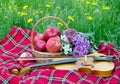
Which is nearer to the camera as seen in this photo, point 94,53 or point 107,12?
point 94,53

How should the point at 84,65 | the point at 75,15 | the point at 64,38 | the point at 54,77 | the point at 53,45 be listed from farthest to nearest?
1. the point at 75,15
2. the point at 64,38
3. the point at 53,45
4. the point at 84,65
5. the point at 54,77

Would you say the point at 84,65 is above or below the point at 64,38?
below

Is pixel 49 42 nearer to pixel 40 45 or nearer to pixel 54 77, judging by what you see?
pixel 40 45

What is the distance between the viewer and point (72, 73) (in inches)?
149

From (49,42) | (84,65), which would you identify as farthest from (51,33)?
(84,65)

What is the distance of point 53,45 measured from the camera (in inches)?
161

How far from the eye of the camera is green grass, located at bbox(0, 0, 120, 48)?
5168 millimetres

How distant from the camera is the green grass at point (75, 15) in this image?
5168mm

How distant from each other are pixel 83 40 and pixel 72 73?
0.52 m

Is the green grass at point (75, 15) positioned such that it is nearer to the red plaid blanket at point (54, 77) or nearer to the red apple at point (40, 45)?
the red apple at point (40, 45)

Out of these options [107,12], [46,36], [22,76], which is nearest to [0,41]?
[46,36]

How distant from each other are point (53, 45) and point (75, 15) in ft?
5.12

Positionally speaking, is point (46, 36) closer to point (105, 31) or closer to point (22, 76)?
point (22, 76)

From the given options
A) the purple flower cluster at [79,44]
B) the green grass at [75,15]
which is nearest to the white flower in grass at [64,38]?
the purple flower cluster at [79,44]
